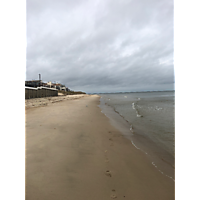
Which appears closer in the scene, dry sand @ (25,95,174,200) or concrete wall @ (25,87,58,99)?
dry sand @ (25,95,174,200)

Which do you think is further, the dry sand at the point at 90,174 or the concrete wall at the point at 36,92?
the concrete wall at the point at 36,92

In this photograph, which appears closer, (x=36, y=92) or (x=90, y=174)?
(x=90, y=174)

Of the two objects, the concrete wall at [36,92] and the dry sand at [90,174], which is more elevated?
the concrete wall at [36,92]

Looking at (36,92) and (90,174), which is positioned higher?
(36,92)

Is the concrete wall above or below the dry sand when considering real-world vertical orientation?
above
